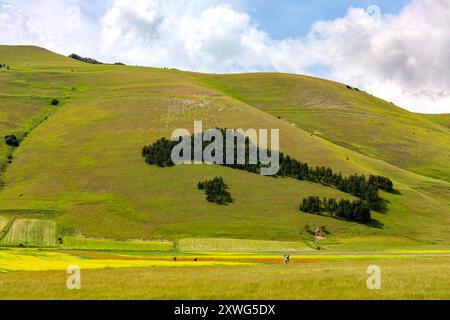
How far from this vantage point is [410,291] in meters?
30.9

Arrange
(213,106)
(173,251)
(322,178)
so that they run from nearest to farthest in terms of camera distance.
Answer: (173,251) → (322,178) → (213,106)

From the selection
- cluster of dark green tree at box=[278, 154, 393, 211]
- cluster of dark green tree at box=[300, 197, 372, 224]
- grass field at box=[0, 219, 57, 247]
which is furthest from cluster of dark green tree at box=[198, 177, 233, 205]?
grass field at box=[0, 219, 57, 247]

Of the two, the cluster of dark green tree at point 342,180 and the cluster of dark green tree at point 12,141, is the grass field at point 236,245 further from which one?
the cluster of dark green tree at point 12,141

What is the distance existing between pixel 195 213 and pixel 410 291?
9109 centimetres

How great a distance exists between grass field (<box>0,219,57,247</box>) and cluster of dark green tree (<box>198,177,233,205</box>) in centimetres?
3399

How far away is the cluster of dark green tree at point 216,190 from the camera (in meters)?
126

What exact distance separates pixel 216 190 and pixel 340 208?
1087 inches

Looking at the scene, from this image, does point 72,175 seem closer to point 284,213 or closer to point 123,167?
point 123,167

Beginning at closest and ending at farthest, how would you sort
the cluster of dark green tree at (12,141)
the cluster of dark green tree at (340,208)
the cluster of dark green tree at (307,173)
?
1. the cluster of dark green tree at (340,208)
2. the cluster of dark green tree at (307,173)
3. the cluster of dark green tree at (12,141)

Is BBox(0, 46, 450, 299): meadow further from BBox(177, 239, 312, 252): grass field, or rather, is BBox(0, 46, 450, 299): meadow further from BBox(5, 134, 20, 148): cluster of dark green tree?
BBox(5, 134, 20, 148): cluster of dark green tree

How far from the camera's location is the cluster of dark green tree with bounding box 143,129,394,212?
136000 millimetres

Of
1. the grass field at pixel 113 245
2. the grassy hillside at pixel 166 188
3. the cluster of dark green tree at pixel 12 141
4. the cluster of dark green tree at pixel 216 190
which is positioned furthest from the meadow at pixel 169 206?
the cluster of dark green tree at pixel 216 190

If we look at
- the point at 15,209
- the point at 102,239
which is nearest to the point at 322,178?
the point at 102,239

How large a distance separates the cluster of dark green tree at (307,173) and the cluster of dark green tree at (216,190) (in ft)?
43.6
